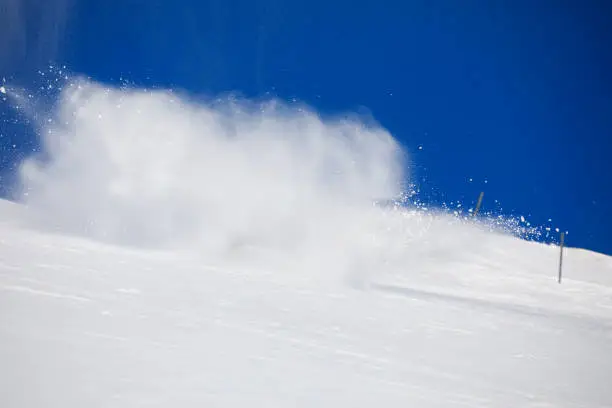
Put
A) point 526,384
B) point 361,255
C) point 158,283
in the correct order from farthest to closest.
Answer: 1. point 361,255
2. point 158,283
3. point 526,384

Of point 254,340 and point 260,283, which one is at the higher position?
point 260,283

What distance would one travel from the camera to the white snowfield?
2.49 meters

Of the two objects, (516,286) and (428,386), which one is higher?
(516,286)

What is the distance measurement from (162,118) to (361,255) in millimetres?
5135

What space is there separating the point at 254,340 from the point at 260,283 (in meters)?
2.45

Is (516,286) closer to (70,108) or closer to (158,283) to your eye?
(158,283)

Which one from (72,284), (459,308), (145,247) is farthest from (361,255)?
(72,284)

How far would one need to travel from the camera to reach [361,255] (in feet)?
29.3

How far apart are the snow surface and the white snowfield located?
0.06 ft

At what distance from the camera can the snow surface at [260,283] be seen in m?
2.75

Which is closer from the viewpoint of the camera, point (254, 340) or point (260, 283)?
point (254, 340)

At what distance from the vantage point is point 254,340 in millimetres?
3455

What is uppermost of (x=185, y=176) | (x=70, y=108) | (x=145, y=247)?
(x=70, y=108)

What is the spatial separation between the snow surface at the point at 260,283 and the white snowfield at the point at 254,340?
20 millimetres
